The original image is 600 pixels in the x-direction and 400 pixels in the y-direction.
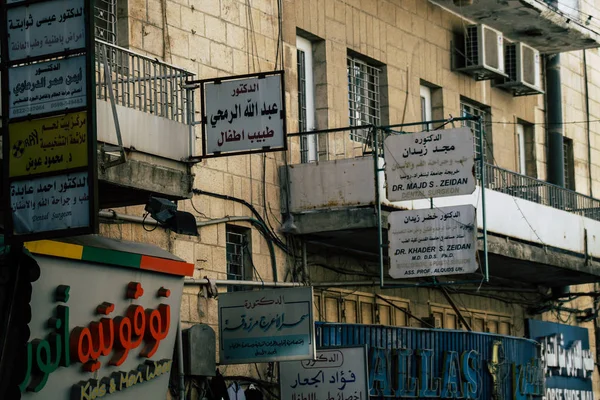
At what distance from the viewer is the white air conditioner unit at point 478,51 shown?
2605 cm

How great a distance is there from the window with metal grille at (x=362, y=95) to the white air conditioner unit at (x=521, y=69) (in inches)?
166

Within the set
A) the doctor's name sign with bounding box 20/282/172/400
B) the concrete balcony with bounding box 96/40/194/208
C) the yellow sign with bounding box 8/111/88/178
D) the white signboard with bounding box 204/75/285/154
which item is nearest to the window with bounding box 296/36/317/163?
the white signboard with bounding box 204/75/285/154

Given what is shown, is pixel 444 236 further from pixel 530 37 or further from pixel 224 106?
pixel 530 37

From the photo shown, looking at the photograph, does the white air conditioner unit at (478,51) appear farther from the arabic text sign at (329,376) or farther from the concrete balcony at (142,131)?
the concrete balcony at (142,131)

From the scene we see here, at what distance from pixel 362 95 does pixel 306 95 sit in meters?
1.77

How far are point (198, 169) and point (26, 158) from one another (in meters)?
5.81

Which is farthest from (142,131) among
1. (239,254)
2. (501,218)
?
(501,218)

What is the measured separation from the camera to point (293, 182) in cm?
2084

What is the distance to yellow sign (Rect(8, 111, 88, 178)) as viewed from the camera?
13.2 m

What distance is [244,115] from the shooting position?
17.1 meters

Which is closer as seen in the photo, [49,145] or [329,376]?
[49,145]

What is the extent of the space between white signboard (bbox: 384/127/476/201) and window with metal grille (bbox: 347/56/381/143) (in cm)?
264

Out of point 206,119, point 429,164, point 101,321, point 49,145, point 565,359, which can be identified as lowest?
point 565,359

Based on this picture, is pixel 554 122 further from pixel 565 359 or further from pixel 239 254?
pixel 239 254
